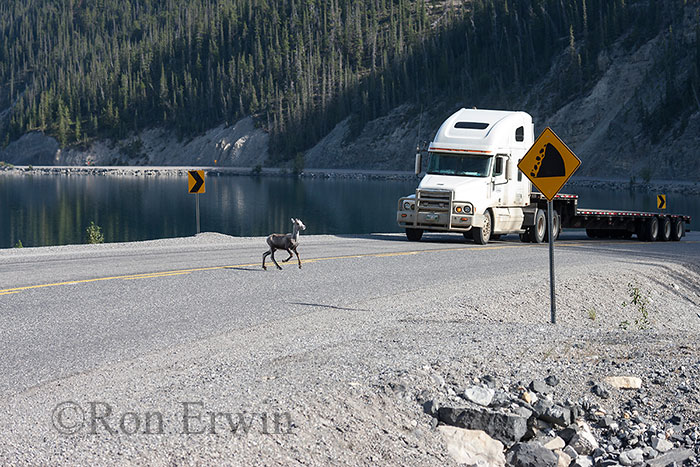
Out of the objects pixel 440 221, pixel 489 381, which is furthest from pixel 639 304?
pixel 489 381

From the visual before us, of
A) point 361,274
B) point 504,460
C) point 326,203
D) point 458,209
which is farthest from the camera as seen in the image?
point 326,203

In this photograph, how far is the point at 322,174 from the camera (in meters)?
132

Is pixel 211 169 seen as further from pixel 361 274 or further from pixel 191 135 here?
pixel 361 274

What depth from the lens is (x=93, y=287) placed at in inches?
515

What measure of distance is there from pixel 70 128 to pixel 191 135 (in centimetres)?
3831

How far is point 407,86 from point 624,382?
136437 millimetres

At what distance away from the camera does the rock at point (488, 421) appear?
738 centimetres

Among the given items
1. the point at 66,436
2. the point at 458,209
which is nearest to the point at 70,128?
the point at 458,209

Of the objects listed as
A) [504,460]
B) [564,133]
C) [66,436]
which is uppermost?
[564,133]

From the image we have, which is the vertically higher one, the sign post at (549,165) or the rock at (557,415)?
the sign post at (549,165)

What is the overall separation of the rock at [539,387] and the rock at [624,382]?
28.6 inches

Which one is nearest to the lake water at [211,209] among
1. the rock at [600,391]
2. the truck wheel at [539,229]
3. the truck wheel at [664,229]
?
the truck wheel at [664,229]

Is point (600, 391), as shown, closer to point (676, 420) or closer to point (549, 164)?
point (676, 420)

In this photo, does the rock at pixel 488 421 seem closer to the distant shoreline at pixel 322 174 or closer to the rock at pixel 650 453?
the rock at pixel 650 453
